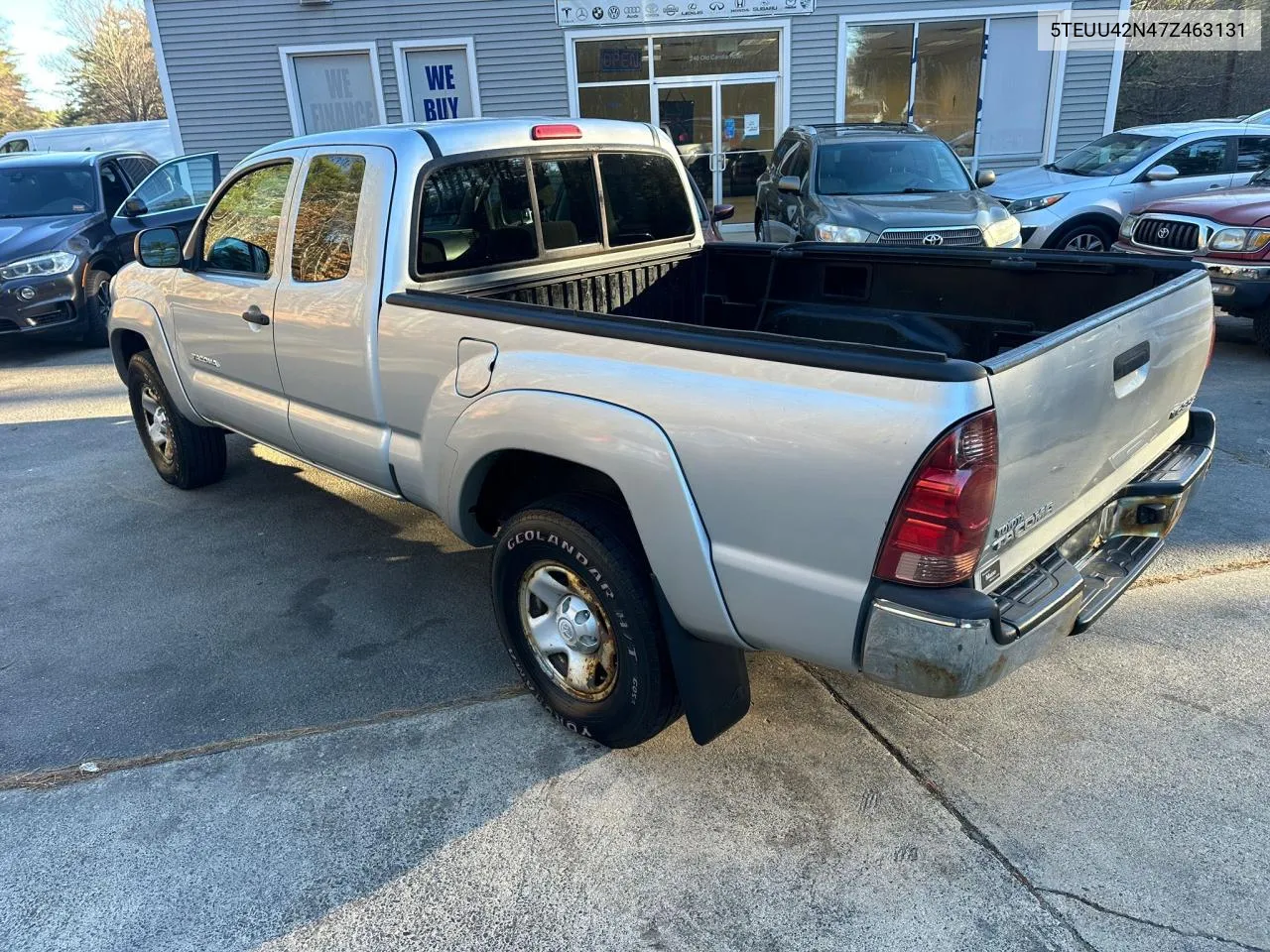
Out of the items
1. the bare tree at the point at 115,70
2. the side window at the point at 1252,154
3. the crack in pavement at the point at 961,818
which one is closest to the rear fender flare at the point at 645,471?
the crack in pavement at the point at 961,818

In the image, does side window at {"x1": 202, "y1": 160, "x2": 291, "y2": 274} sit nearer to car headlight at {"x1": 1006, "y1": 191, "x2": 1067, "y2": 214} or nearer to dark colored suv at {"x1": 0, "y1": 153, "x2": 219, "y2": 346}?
dark colored suv at {"x1": 0, "y1": 153, "x2": 219, "y2": 346}

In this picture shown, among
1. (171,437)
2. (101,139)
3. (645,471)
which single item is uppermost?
(101,139)

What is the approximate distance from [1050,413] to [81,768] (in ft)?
10.4

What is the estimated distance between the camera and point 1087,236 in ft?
32.5

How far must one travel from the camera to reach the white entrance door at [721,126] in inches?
542

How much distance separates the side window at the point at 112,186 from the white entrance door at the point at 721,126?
7.87 metres

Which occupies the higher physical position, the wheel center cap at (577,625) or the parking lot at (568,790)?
the wheel center cap at (577,625)

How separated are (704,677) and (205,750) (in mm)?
1765

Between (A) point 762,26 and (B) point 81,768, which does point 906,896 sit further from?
(A) point 762,26

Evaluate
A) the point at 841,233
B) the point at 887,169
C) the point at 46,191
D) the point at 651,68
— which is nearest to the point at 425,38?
the point at 651,68

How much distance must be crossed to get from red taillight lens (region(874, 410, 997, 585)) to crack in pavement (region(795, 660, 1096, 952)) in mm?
916

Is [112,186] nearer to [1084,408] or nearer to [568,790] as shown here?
[568,790]

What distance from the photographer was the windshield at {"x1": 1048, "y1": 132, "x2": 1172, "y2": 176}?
32.8 ft

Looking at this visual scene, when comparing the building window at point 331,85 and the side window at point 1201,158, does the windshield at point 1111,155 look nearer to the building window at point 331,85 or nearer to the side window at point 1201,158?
the side window at point 1201,158
